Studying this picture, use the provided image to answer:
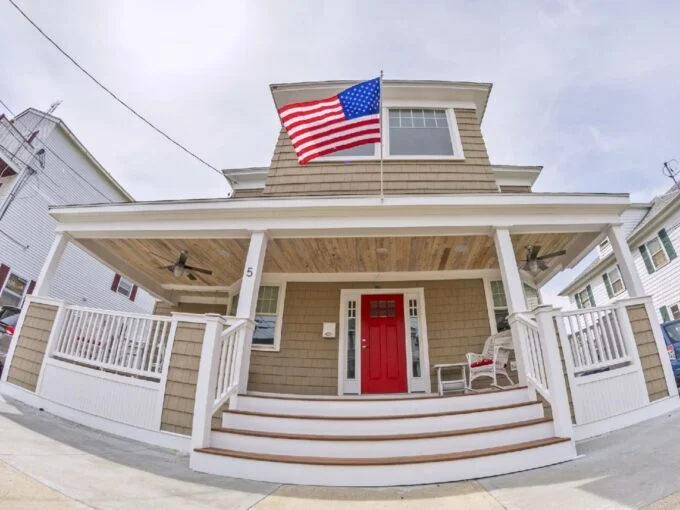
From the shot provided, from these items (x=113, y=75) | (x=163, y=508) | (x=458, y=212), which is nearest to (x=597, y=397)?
(x=458, y=212)

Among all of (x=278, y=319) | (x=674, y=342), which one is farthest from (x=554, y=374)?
(x=674, y=342)

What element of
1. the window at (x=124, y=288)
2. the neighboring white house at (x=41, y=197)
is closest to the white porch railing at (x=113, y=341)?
the neighboring white house at (x=41, y=197)

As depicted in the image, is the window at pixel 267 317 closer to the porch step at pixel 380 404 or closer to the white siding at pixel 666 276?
the porch step at pixel 380 404

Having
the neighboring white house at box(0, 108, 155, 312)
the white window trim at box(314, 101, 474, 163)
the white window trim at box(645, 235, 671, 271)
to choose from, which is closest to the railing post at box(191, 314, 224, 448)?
the white window trim at box(314, 101, 474, 163)

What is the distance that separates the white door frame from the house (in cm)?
3

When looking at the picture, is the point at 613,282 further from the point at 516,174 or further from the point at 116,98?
the point at 116,98

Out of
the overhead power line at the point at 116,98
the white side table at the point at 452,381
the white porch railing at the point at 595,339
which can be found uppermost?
the overhead power line at the point at 116,98

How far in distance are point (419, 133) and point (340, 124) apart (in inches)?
100

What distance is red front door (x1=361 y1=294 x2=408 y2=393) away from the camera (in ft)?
18.9

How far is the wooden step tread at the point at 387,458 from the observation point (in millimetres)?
2672

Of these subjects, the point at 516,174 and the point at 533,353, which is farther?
the point at 516,174

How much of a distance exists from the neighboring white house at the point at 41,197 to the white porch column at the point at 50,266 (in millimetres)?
6251

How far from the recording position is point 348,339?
608cm

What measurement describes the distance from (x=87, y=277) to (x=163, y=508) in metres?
12.8
